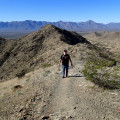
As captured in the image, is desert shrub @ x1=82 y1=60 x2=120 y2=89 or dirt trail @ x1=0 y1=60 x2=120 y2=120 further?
desert shrub @ x1=82 y1=60 x2=120 y2=89

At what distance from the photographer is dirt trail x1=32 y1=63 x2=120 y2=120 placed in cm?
654

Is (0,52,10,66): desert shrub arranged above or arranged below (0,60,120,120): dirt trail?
below

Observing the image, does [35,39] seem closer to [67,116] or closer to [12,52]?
[12,52]

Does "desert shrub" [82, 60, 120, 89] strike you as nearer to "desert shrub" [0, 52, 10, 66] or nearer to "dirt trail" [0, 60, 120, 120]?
"dirt trail" [0, 60, 120, 120]

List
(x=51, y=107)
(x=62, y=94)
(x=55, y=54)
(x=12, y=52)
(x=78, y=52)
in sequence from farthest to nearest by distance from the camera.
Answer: (x=12, y=52), (x=55, y=54), (x=78, y=52), (x=62, y=94), (x=51, y=107)

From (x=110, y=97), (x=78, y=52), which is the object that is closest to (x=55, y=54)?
(x=78, y=52)

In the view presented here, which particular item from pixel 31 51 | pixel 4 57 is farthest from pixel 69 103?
pixel 4 57

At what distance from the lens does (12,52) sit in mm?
29719

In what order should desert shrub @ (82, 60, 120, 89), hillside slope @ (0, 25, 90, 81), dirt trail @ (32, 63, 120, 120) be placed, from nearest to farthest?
dirt trail @ (32, 63, 120, 120) < desert shrub @ (82, 60, 120, 89) < hillside slope @ (0, 25, 90, 81)

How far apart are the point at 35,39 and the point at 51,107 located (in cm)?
2367

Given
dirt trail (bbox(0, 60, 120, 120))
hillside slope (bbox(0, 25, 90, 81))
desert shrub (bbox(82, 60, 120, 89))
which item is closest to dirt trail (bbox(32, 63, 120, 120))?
dirt trail (bbox(0, 60, 120, 120))

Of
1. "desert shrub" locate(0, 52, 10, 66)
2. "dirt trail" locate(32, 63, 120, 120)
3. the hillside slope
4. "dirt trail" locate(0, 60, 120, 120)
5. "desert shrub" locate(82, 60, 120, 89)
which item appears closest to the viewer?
"dirt trail" locate(32, 63, 120, 120)

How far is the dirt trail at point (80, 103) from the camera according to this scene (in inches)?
258

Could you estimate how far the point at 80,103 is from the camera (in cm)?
761
